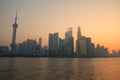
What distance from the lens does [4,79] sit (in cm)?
5891

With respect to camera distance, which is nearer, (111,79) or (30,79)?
(30,79)

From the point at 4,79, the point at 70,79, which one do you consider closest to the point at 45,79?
the point at 70,79

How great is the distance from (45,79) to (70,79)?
7.39 metres

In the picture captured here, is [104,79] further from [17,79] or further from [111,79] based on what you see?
[17,79]

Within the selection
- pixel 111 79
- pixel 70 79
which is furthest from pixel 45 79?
pixel 111 79

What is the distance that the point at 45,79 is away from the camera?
59094mm

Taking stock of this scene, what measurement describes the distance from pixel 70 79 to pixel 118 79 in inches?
595

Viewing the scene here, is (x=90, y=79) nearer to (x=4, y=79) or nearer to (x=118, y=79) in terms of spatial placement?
(x=118, y=79)

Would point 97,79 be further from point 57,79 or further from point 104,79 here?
point 57,79

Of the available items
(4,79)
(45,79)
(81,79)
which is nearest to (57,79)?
(45,79)

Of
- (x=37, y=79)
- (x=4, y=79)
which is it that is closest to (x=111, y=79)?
(x=37, y=79)

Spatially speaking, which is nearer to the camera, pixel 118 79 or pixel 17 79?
pixel 17 79

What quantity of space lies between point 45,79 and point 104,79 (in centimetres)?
1813

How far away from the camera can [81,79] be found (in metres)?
59.9
